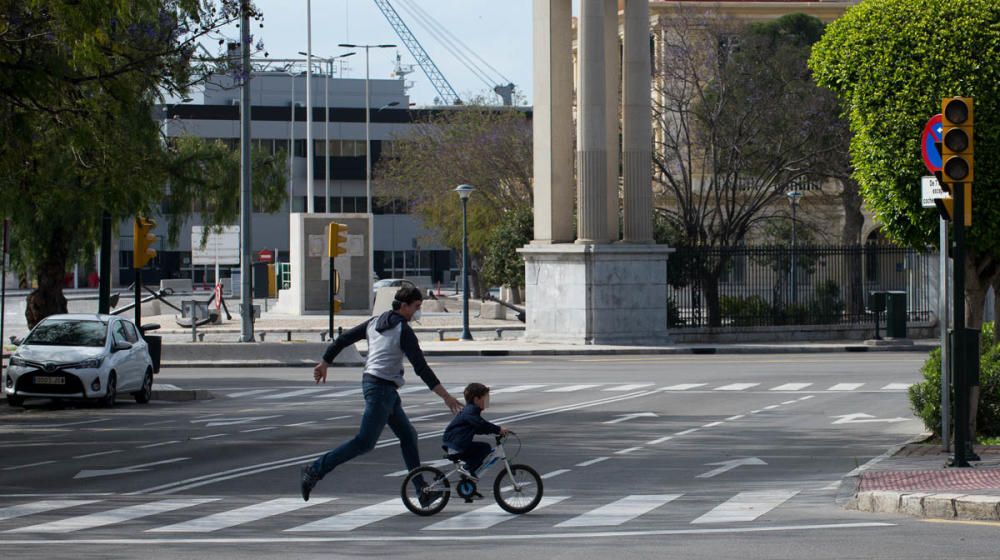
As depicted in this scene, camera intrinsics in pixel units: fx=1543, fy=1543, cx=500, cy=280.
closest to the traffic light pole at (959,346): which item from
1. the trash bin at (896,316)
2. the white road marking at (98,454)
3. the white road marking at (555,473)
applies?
the white road marking at (555,473)

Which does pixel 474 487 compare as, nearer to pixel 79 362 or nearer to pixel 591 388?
pixel 79 362

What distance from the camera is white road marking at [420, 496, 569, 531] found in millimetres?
12594

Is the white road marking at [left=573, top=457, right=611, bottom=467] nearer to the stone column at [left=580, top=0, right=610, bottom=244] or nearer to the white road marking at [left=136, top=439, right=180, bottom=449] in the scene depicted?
the white road marking at [left=136, top=439, right=180, bottom=449]

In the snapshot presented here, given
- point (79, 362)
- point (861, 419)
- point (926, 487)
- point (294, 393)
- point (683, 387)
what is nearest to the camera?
point (926, 487)

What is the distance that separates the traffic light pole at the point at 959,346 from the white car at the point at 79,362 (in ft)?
52.0

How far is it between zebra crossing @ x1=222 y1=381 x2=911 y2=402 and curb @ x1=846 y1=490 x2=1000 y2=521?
15.7 meters

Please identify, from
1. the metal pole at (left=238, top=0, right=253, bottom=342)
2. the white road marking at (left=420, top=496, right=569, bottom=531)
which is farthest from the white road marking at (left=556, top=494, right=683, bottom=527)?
the metal pole at (left=238, top=0, right=253, bottom=342)

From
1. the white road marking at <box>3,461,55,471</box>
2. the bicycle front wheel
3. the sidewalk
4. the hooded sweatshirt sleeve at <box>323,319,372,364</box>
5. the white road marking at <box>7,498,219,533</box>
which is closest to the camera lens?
the white road marking at <box>7,498,219,533</box>

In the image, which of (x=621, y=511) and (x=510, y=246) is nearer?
(x=621, y=511)

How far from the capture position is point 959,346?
51.5 ft

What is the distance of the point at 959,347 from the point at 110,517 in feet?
27.8

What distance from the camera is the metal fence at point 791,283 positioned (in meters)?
47.9

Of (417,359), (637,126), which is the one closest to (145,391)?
(417,359)

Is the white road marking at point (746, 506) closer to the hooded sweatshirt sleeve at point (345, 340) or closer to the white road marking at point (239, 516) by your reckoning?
the hooded sweatshirt sleeve at point (345, 340)
